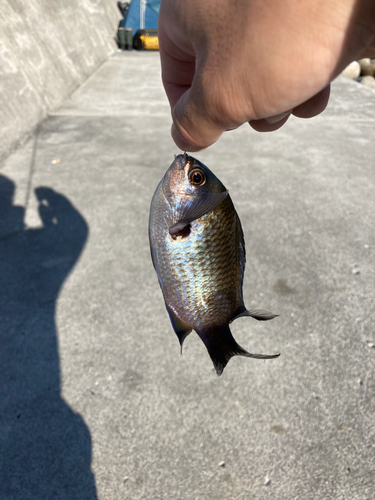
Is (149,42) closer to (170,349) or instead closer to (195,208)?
(170,349)

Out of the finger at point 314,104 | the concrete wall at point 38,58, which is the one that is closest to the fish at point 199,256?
the finger at point 314,104

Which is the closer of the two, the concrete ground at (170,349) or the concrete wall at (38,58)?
the concrete ground at (170,349)

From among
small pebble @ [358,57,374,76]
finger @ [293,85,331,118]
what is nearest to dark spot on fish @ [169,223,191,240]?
finger @ [293,85,331,118]

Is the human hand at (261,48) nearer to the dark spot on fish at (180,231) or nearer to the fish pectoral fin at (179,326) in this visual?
the dark spot on fish at (180,231)

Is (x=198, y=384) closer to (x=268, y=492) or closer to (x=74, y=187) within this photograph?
(x=268, y=492)

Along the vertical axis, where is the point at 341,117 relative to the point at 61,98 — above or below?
below

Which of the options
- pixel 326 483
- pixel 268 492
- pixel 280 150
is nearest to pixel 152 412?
pixel 268 492

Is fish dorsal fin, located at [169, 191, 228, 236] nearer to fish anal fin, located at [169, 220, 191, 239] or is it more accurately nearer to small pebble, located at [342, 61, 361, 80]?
fish anal fin, located at [169, 220, 191, 239]
